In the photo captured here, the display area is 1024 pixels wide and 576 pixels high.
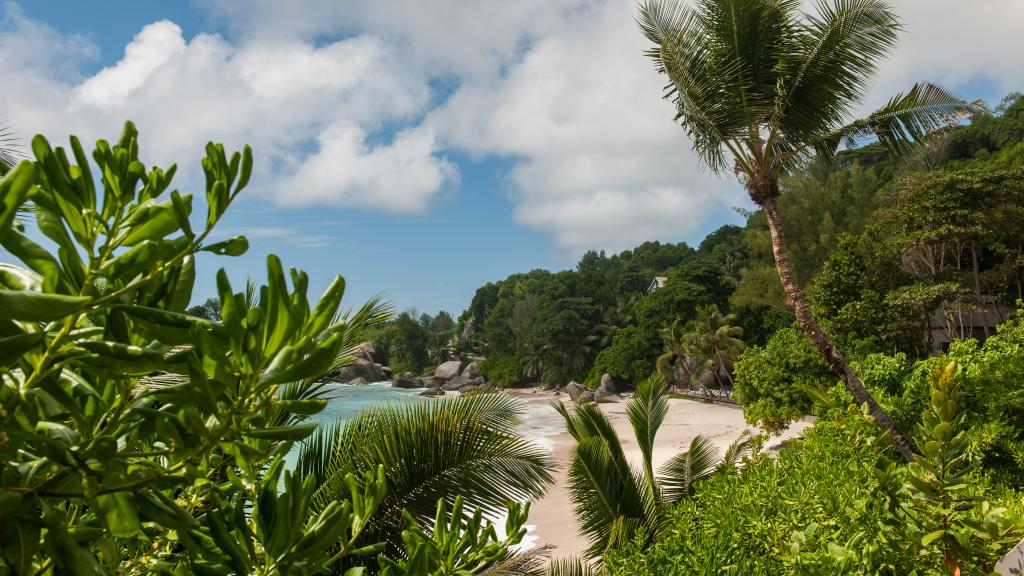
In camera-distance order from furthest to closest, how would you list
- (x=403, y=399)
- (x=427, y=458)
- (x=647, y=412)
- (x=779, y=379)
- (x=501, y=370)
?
1. (x=501, y=370)
2. (x=403, y=399)
3. (x=779, y=379)
4. (x=647, y=412)
5. (x=427, y=458)

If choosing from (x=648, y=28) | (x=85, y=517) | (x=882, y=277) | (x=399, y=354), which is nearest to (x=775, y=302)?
(x=882, y=277)

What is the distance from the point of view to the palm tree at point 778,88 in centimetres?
733

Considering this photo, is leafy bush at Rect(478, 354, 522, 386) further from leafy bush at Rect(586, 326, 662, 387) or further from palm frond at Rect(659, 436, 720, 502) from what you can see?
palm frond at Rect(659, 436, 720, 502)

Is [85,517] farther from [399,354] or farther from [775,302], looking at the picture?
[399,354]

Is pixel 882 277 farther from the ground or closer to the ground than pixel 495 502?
farther from the ground

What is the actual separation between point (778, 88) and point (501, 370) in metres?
45.6

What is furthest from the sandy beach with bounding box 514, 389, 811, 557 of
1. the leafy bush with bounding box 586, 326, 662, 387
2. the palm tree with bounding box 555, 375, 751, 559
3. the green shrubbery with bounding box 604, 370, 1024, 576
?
the green shrubbery with bounding box 604, 370, 1024, 576

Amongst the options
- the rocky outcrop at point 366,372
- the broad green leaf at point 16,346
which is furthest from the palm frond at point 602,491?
the rocky outcrop at point 366,372

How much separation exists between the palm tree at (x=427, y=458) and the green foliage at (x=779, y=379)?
949cm

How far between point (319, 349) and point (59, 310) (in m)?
0.25

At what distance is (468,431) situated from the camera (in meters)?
4.24

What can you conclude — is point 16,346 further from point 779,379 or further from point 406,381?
point 406,381

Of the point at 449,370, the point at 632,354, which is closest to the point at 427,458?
the point at 632,354

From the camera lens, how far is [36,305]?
22.5 inches
